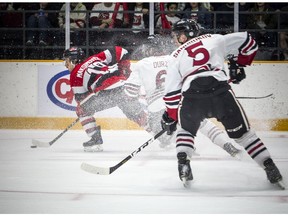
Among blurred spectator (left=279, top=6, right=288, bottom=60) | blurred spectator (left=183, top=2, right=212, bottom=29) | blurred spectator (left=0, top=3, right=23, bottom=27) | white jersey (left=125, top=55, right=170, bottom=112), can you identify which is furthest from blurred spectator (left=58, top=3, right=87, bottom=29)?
blurred spectator (left=279, top=6, right=288, bottom=60)

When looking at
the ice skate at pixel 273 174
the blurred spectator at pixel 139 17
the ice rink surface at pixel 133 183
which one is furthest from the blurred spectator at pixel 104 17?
the ice skate at pixel 273 174

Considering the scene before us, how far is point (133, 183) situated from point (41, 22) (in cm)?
384

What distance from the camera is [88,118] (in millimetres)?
5750

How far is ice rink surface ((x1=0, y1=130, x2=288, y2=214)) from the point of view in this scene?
3279 millimetres

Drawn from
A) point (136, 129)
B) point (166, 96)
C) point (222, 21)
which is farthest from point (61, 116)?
point (166, 96)

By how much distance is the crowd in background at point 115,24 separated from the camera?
7.39 metres

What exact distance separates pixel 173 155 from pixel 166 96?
5.23 ft

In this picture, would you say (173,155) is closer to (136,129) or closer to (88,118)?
(88,118)

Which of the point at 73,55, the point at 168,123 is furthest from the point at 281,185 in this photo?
the point at 73,55

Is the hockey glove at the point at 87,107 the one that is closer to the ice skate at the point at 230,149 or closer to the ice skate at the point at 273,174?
the ice skate at the point at 230,149

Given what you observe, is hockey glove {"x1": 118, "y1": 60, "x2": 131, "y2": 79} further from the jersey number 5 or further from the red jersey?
the jersey number 5

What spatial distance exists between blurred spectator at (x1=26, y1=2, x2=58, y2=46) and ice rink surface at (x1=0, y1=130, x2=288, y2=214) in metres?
1.67

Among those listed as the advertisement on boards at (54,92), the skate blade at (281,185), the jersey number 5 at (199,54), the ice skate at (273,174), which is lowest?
the advertisement on boards at (54,92)

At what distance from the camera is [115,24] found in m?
7.62
